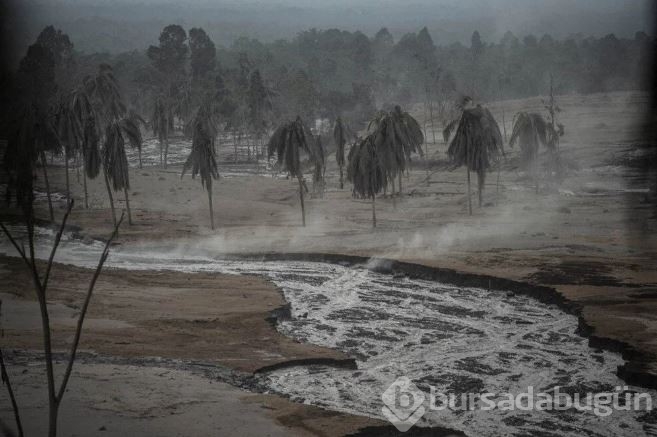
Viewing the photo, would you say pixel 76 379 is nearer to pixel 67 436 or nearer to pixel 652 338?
pixel 67 436

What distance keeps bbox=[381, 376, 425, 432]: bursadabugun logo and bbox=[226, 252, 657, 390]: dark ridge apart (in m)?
5.23

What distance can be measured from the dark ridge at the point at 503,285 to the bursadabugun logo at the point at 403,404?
5234 millimetres

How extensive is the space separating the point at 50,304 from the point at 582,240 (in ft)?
86.8

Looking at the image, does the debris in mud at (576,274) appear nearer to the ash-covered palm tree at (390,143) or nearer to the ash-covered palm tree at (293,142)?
the ash-covered palm tree at (390,143)

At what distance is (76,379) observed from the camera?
17.2 meters

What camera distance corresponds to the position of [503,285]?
3103 centimetres

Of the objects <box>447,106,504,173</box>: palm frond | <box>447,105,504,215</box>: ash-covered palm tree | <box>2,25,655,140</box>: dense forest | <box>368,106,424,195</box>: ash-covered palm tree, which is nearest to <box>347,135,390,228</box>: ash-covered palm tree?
<box>368,106,424,195</box>: ash-covered palm tree

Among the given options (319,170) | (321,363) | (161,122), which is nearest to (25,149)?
(321,363)

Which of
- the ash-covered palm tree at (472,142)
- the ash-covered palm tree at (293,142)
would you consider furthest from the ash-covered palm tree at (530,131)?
the ash-covered palm tree at (293,142)

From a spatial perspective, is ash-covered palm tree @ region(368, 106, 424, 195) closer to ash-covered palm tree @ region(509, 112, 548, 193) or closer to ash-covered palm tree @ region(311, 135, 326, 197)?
ash-covered palm tree @ region(311, 135, 326, 197)

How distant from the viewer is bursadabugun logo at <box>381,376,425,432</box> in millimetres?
16016

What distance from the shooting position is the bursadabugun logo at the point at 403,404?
1602 centimetres

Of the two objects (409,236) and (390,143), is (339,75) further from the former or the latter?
(409,236)

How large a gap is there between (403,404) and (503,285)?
48.0 feet
